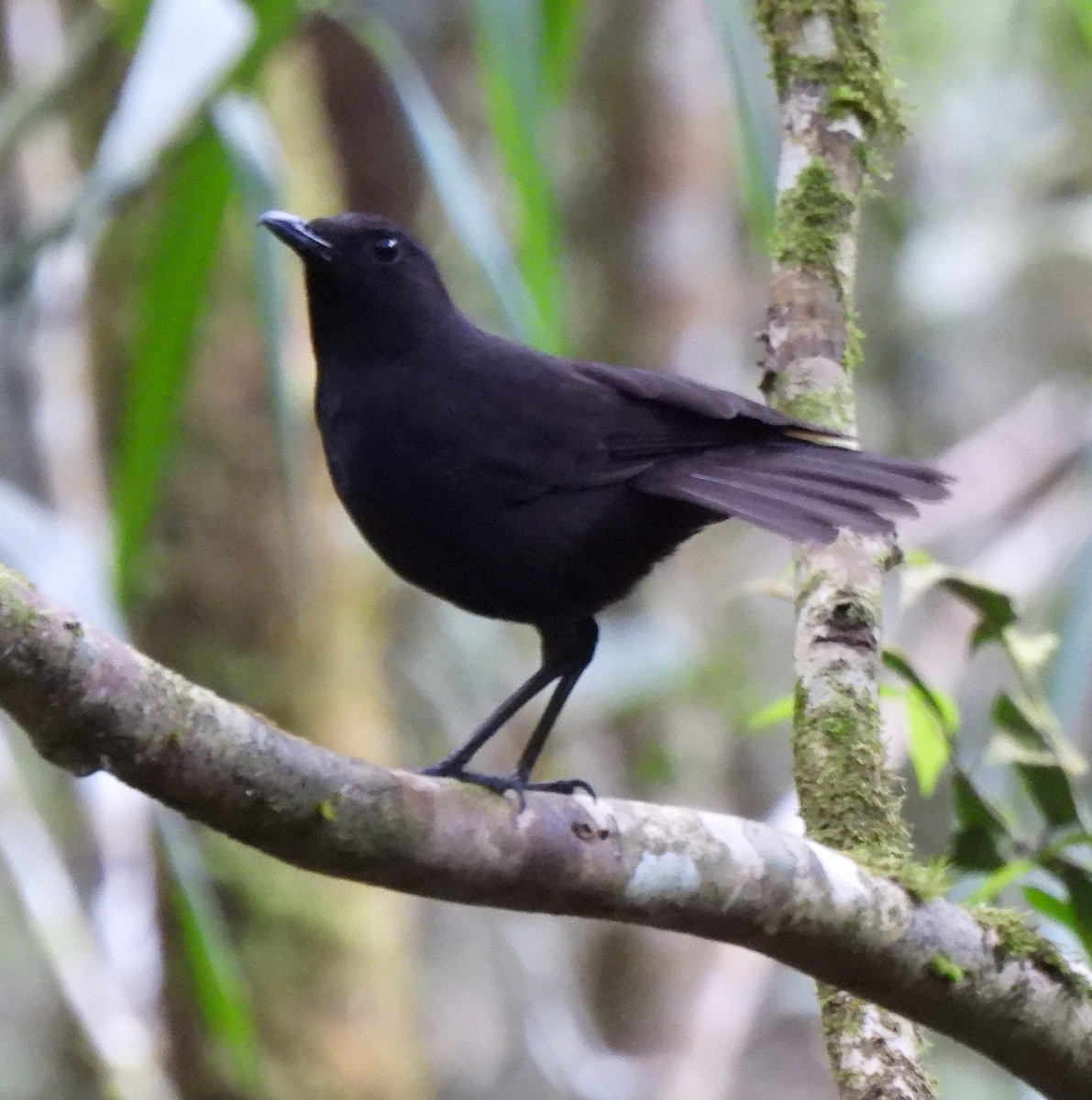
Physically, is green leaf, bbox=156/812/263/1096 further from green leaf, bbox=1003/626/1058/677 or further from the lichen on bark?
the lichen on bark

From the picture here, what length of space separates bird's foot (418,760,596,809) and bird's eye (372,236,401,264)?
117 cm

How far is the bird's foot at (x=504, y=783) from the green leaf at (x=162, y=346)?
34.5 inches

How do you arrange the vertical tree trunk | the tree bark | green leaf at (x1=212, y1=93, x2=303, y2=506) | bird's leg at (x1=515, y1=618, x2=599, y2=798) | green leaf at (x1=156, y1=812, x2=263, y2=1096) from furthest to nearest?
1. bird's leg at (x1=515, y1=618, x2=599, y2=798)
2. green leaf at (x1=212, y1=93, x2=303, y2=506)
3. green leaf at (x1=156, y1=812, x2=263, y2=1096)
4. the vertical tree trunk
5. the tree bark

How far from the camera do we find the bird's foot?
234 cm

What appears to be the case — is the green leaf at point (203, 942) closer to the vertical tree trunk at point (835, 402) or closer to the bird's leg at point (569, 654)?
the bird's leg at point (569, 654)

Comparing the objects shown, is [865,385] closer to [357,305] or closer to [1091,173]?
[1091,173]

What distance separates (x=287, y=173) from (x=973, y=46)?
14.6 ft

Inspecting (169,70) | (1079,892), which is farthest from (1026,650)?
(169,70)

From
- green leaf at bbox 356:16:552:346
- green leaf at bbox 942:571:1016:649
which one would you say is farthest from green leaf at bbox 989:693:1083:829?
green leaf at bbox 356:16:552:346

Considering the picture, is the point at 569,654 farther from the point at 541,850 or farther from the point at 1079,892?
the point at 541,850

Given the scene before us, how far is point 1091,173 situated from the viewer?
8055 mm

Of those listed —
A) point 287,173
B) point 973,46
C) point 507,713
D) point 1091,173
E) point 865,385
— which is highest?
point 973,46

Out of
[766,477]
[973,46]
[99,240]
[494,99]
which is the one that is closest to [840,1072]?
[766,477]

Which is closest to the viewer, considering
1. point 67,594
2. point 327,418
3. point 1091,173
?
point 67,594
